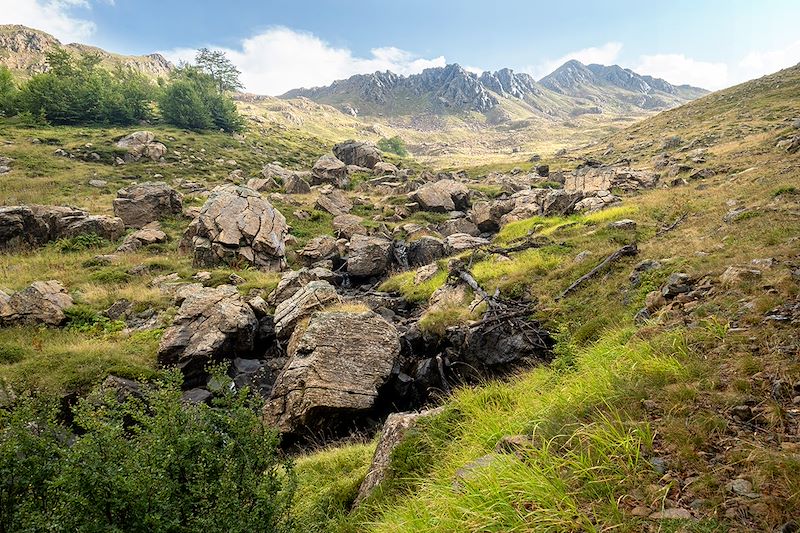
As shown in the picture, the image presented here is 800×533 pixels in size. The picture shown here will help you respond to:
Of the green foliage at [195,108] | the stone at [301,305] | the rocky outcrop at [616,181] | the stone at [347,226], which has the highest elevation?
the green foliage at [195,108]

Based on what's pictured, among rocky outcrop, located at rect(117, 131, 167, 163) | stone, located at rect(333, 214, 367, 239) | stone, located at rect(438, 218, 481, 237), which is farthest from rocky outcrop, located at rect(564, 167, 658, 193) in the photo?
rocky outcrop, located at rect(117, 131, 167, 163)

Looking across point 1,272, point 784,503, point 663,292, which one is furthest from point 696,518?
point 1,272

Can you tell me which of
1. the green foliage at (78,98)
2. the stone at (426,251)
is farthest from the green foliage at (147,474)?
→ the green foliage at (78,98)

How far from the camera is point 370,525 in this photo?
5.60 metres

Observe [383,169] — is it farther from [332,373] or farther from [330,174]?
[332,373]

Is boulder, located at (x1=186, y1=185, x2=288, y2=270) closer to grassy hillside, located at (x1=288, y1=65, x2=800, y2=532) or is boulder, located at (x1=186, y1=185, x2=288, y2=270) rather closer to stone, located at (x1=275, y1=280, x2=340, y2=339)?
stone, located at (x1=275, y1=280, x2=340, y2=339)

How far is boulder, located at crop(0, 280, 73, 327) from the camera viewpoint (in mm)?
15742

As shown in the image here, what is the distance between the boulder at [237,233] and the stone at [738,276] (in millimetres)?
22780

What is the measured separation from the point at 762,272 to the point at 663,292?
1.83 meters

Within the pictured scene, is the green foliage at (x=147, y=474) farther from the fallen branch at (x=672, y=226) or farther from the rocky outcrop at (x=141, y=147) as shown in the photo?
the rocky outcrop at (x=141, y=147)

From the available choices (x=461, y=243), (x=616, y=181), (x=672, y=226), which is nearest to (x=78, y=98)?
(x=461, y=243)

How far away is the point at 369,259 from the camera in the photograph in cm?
2505

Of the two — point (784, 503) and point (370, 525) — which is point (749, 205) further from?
point (370, 525)

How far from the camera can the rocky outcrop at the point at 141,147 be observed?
50.1m
